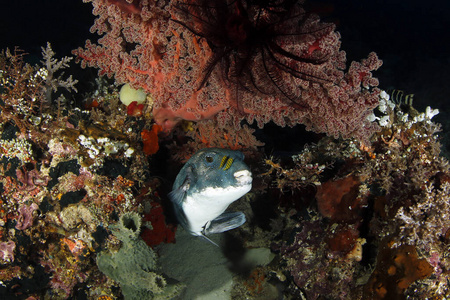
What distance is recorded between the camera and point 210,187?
9.41 ft

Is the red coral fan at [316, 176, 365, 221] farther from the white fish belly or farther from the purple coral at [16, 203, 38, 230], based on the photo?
the purple coral at [16, 203, 38, 230]

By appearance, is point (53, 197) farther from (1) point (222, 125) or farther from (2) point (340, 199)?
(2) point (340, 199)

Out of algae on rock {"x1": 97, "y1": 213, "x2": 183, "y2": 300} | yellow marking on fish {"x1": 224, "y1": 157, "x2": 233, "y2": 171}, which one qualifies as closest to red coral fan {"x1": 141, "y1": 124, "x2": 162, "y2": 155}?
algae on rock {"x1": 97, "y1": 213, "x2": 183, "y2": 300}

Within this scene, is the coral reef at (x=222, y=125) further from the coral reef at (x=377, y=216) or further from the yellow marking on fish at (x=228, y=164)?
the yellow marking on fish at (x=228, y=164)

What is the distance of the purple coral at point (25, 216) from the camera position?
9.24 ft

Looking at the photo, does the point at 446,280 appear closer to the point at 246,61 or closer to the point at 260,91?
the point at 260,91

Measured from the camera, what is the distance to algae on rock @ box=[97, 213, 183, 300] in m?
2.72

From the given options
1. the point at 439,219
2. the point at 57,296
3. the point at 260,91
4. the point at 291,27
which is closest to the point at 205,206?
the point at 260,91

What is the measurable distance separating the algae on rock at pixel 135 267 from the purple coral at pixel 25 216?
89 centimetres

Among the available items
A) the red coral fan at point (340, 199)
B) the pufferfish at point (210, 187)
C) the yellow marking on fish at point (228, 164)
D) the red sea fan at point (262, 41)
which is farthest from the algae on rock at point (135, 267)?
the red coral fan at point (340, 199)

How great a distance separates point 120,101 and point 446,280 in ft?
14.6

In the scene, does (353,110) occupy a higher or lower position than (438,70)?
lower

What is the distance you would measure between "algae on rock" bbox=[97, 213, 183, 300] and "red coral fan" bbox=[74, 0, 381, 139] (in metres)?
1.75

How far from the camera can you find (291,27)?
2551mm
